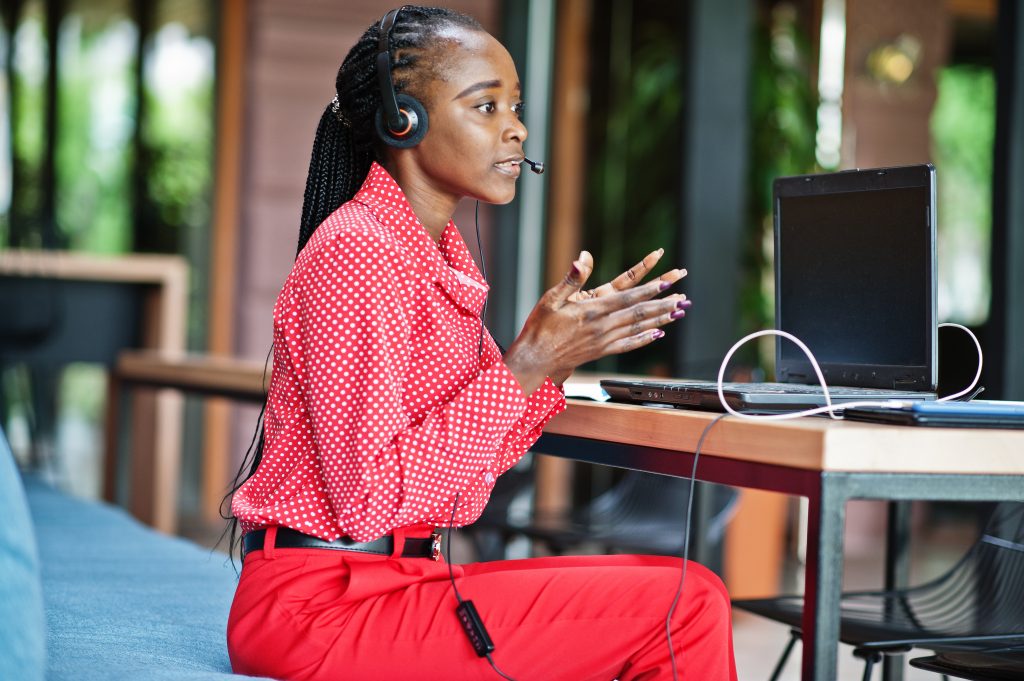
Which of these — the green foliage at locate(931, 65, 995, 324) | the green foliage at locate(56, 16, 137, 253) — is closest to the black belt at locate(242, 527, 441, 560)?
the green foliage at locate(931, 65, 995, 324)

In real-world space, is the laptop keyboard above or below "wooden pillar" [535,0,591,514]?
below

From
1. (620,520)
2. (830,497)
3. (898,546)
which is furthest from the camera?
(620,520)

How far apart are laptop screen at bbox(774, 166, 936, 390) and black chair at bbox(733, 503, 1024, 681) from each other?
462 mm

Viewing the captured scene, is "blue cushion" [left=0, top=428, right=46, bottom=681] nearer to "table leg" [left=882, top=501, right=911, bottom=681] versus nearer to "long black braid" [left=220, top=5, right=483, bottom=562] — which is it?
"long black braid" [left=220, top=5, right=483, bottom=562]

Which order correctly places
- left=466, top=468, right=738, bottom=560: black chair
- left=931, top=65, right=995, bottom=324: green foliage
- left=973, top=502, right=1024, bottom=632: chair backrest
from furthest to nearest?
left=931, top=65, right=995, bottom=324: green foliage, left=466, top=468, right=738, bottom=560: black chair, left=973, top=502, right=1024, bottom=632: chair backrest

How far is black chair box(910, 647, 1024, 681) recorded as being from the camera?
1.73 m

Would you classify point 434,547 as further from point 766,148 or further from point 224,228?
point 224,228

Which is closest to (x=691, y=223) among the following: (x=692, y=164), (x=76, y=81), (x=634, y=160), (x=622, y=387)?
(x=692, y=164)

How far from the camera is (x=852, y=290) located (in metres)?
1.84

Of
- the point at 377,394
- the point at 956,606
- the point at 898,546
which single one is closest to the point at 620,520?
the point at 898,546

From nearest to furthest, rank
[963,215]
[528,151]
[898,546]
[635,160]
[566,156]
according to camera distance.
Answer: [898,546]
[635,160]
[528,151]
[566,156]
[963,215]

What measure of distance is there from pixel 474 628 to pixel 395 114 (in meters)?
0.66

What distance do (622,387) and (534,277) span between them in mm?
4456

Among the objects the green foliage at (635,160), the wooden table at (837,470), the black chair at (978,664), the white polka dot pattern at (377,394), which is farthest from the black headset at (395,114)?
the green foliage at (635,160)
